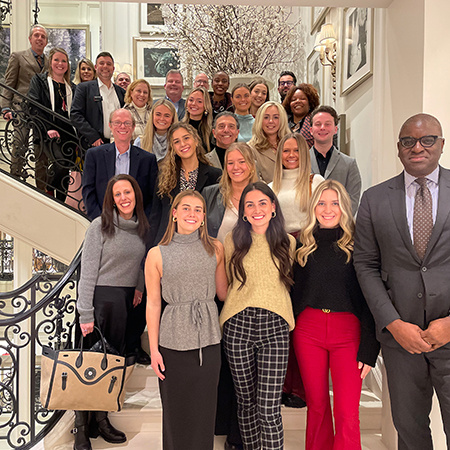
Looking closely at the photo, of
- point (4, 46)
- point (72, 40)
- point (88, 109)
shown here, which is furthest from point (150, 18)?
point (88, 109)

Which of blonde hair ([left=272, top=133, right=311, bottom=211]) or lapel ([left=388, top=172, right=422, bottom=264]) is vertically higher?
blonde hair ([left=272, top=133, right=311, bottom=211])

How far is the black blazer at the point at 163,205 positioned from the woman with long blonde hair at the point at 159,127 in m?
0.69

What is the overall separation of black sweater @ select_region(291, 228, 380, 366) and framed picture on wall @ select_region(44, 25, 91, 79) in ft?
26.5

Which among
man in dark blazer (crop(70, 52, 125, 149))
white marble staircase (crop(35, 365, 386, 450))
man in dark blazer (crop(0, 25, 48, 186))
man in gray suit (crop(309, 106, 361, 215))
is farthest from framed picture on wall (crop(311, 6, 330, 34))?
white marble staircase (crop(35, 365, 386, 450))

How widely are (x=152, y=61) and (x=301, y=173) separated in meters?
6.67

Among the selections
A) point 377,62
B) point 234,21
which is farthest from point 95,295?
point 234,21

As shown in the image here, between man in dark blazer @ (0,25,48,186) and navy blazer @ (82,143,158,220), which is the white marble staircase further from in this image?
man in dark blazer @ (0,25,48,186)

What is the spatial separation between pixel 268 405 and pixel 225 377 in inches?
20.3

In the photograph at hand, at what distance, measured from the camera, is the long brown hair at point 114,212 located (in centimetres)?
311

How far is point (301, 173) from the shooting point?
3186 mm

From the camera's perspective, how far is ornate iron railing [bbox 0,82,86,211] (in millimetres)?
5312

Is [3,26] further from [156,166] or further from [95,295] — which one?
[95,295]

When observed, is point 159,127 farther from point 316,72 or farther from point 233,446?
point 316,72

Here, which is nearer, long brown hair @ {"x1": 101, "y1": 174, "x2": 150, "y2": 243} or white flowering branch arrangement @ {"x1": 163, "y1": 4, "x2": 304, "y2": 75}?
long brown hair @ {"x1": 101, "y1": 174, "x2": 150, "y2": 243}
